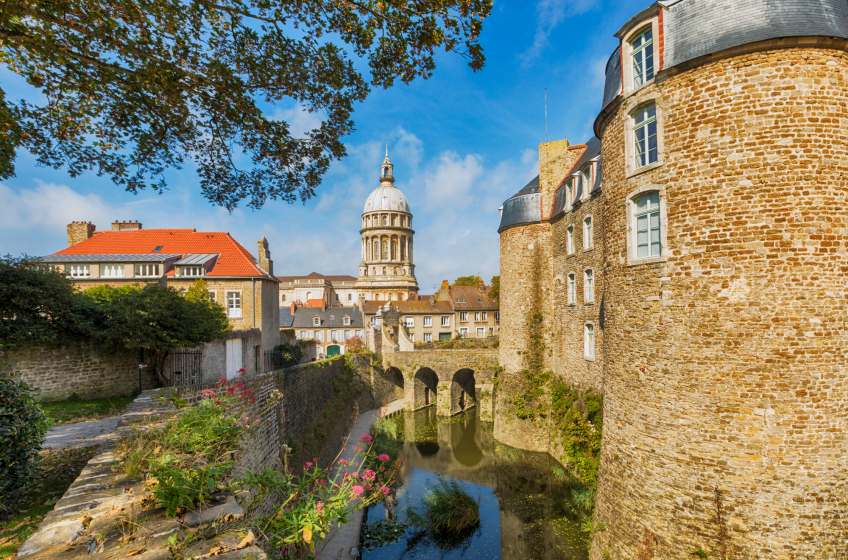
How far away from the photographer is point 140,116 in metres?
6.05

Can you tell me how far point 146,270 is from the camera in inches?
804

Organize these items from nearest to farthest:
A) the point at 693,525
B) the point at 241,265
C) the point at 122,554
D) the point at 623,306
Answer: the point at 122,554 < the point at 693,525 < the point at 623,306 < the point at 241,265

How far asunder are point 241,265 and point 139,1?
17.5 meters

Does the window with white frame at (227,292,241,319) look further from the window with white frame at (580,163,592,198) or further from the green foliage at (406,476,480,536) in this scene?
the window with white frame at (580,163,592,198)

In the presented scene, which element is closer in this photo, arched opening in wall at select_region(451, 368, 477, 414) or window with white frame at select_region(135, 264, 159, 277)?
window with white frame at select_region(135, 264, 159, 277)

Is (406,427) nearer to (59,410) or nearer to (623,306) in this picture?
(59,410)

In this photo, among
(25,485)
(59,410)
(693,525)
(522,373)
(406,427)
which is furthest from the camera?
(406,427)

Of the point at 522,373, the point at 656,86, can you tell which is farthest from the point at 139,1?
the point at 522,373

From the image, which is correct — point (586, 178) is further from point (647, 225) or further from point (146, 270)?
point (146, 270)

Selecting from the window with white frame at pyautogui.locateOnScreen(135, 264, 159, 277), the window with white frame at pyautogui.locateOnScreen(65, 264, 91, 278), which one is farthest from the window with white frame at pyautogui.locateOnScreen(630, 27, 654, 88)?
the window with white frame at pyautogui.locateOnScreen(65, 264, 91, 278)

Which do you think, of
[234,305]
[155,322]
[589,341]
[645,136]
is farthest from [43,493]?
[234,305]

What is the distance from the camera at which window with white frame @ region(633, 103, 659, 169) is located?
290 inches

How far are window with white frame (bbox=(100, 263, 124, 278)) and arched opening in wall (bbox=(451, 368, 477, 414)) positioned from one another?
730 inches

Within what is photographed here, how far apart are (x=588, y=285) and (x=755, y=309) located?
7.37 m
